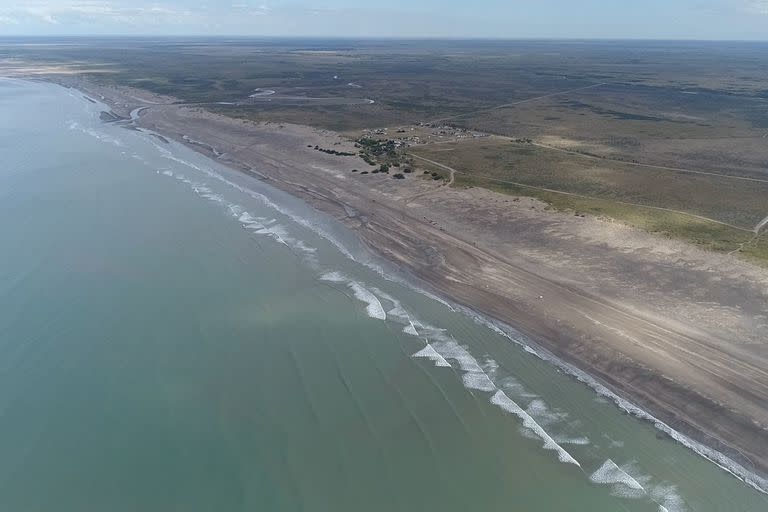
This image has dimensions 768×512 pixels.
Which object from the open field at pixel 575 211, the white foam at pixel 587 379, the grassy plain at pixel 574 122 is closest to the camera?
the white foam at pixel 587 379

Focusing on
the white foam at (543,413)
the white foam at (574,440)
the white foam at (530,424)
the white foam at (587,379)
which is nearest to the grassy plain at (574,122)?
the white foam at (587,379)

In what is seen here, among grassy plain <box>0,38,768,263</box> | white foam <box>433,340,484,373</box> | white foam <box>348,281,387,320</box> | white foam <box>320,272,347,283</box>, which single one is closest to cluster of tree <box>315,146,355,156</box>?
grassy plain <box>0,38,768,263</box>

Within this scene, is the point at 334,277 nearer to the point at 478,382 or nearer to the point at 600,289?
the point at 478,382

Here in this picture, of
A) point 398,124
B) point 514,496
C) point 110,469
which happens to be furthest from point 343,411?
point 398,124

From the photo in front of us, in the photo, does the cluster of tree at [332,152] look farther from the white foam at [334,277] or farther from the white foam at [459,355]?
the white foam at [459,355]

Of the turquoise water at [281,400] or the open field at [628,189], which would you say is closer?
the turquoise water at [281,400]

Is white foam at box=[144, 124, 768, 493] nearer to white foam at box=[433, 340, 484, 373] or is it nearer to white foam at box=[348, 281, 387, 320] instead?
white foam at box=[348, 281, 387, 320]

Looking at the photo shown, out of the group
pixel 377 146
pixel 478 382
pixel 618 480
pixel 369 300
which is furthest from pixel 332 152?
pixel 618 480
